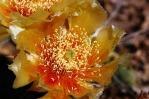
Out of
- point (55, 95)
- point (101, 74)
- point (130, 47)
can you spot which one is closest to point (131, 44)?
point (130, 47)

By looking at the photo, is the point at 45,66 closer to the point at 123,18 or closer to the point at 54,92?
the point at 54,92

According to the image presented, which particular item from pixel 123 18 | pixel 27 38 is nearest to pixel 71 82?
pixel 27 38

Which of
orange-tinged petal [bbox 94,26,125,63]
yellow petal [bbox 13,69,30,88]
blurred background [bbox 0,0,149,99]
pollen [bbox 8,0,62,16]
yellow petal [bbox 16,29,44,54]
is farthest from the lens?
blurred background [bbox 0,0,149,99]

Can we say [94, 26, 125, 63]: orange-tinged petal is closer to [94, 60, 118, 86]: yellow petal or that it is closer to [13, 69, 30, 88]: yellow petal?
[94, 60, 118, 86]: yellow petal

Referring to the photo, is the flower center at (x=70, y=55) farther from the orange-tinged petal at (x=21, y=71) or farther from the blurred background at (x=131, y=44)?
the blurred background at (x=131, y=44)

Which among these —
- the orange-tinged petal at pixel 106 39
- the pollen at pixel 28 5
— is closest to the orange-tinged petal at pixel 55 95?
the orange-tinged petal at pixel 106 39

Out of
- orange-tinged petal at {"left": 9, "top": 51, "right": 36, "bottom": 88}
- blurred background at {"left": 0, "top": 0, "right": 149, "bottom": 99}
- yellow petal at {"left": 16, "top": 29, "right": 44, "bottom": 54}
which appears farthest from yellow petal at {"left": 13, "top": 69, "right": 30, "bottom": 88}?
blurred background at {"left": 0, "top": 0, "right": 149, "bottom": 99}
